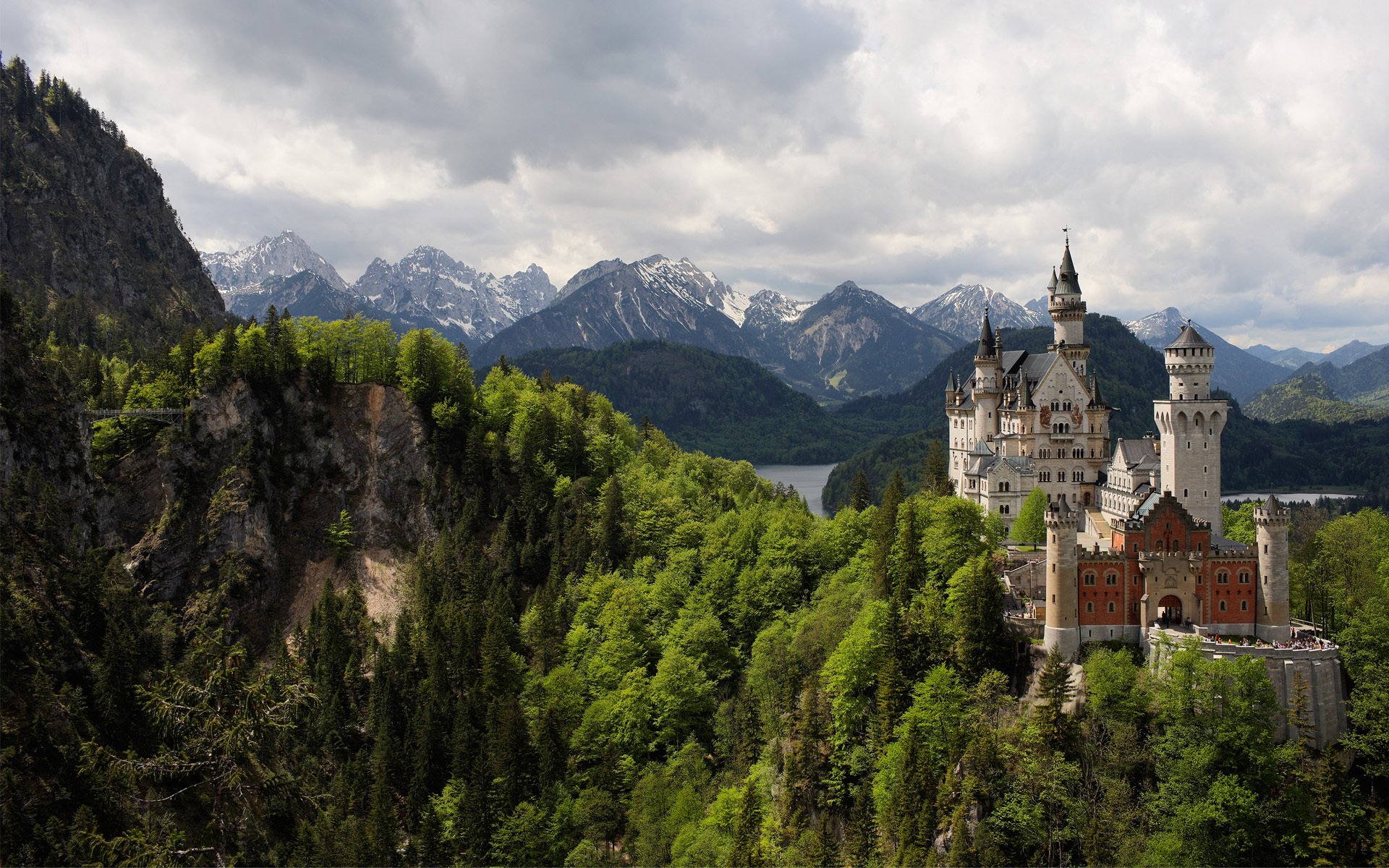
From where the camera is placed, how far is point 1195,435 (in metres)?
56.9

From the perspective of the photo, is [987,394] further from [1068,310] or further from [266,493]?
[266,493]

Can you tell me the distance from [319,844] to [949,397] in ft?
219

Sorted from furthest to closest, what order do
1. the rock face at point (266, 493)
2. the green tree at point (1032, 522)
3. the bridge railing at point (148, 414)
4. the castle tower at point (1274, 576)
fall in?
the bridge railing at point (148, 414) → the rock face at point (266, 493) → the green tree at point (1032, 522) → the castle tower at point (1274, 576)

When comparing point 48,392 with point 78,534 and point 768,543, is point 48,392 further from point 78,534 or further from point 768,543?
point 768,543

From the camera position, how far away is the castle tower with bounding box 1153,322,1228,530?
56438 mm

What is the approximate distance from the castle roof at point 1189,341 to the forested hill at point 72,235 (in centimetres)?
14878

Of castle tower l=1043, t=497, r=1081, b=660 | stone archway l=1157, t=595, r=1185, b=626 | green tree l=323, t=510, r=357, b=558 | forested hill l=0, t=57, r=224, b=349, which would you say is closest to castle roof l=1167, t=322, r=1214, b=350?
castle tower l=1043, t=497, r=1081, b=660

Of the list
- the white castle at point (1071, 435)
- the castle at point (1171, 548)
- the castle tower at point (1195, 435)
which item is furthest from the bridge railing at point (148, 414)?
Answer: the castle tower at point (1195, 435)

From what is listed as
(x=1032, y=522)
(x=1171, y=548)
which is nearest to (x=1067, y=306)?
(x=1032, y=522)

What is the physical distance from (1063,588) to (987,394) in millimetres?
35197

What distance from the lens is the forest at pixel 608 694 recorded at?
44.4 m

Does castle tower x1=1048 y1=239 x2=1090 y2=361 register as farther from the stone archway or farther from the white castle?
the stone archway

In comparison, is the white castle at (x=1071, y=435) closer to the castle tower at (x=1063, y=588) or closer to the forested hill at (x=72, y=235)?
the castle tower at (x=1063, y=588)

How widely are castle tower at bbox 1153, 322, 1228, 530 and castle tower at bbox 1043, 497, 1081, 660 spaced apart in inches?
409
